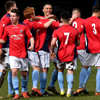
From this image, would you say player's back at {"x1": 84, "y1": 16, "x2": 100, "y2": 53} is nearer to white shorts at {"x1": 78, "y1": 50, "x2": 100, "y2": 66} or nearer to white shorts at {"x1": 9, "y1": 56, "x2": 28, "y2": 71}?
white shorts at {"x1": 78, "y1": 50, "x2": 100, "y2": 66}

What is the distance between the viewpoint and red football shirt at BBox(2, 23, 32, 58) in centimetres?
728

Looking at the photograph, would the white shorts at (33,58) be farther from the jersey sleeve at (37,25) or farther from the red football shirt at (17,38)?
the jersey sleeve at (37,25)

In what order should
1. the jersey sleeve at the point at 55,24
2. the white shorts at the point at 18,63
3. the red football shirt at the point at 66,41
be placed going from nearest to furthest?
the white shorts at the point at 18,63, the red football shirt at the point at 66,41, the jersey sleeve at the point at 55,24

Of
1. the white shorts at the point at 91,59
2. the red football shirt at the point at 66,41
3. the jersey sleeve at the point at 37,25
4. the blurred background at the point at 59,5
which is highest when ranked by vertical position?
the blurred background at the point at 59,5

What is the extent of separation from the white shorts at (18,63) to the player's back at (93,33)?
4.85ft

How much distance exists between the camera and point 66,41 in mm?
7449

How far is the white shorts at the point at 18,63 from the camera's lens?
23.8 ft

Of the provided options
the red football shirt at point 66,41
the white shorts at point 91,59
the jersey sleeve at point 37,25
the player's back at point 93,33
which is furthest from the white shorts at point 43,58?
the player's back at point 93,33

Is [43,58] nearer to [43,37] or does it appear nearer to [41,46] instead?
[41,46]

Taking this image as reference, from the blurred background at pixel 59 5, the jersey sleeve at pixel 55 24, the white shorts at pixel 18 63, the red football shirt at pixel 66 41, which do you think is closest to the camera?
the white shorts at pixel 18 63

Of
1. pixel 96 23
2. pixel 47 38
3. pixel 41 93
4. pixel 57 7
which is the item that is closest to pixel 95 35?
pixel 96 23

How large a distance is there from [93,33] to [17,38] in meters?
1.69

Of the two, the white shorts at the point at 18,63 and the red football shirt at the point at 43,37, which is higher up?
the red football shirt at the point at 43,37

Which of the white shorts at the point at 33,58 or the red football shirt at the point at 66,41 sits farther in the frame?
the white shorts at the point at 33,58
